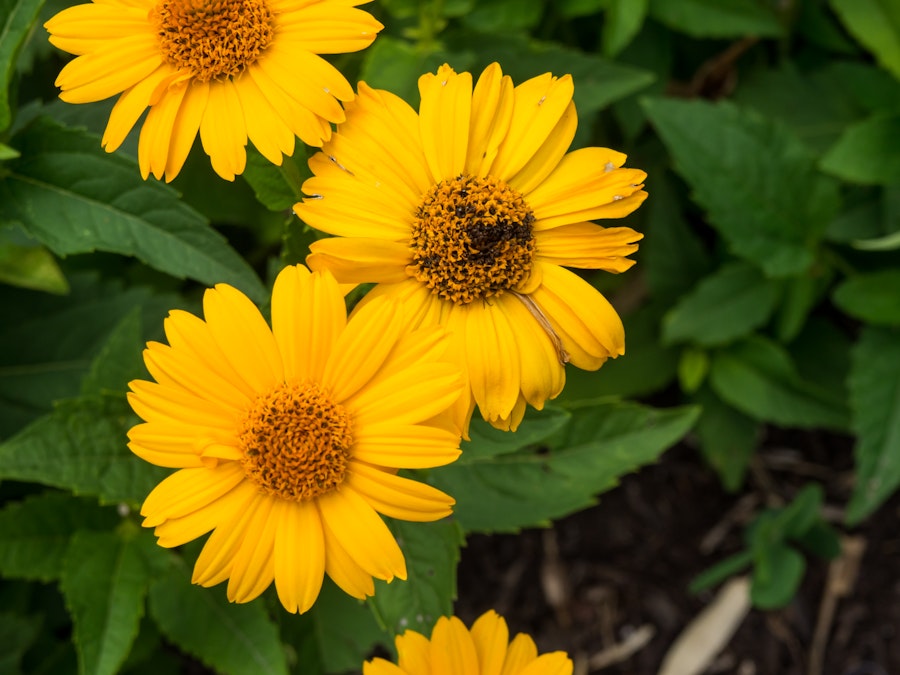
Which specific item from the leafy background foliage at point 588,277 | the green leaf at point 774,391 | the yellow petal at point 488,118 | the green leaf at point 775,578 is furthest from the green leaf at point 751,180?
the yellow petal at point 488,118

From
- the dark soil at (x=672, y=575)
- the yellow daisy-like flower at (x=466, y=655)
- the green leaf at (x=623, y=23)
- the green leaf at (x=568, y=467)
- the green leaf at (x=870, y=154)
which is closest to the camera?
the yellow daisy-like flower at (x=466, y=655)

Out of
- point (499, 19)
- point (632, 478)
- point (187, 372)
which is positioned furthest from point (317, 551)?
point (632, 478)

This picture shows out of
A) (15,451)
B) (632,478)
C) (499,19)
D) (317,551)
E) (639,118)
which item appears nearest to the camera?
(317,551)

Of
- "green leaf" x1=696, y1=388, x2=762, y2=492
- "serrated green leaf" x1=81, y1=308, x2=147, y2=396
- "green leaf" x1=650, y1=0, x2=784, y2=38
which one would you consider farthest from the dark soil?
"serrated green leaf" x1=81, y1=308, x2=147, y2=396

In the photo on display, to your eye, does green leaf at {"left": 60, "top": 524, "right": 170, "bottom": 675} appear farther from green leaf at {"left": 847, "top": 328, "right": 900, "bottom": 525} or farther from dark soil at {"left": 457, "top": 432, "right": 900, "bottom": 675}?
green leaf at {"left": 847, "top": 328, "right": 900, "bottom": 525}

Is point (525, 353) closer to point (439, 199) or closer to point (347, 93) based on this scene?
point (439, 199)

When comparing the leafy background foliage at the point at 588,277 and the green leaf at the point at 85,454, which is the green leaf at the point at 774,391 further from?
the green leaf at the point at 85,454
